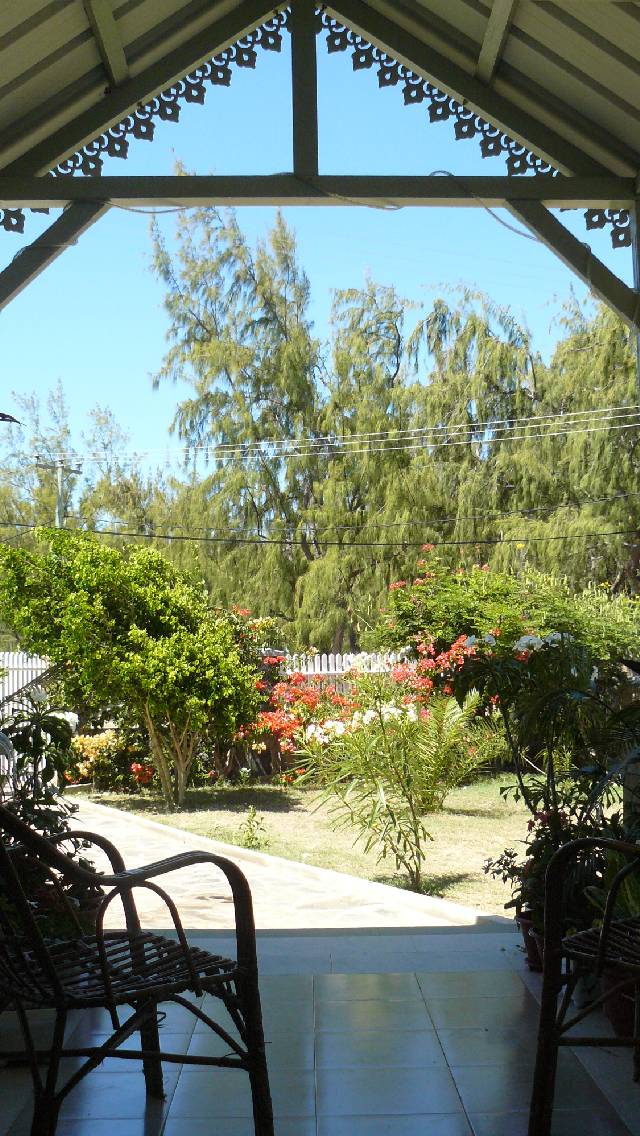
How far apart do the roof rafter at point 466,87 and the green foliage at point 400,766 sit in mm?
3682

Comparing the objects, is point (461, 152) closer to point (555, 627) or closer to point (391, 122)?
point (391, 122)

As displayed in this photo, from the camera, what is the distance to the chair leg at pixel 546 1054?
7.47ft

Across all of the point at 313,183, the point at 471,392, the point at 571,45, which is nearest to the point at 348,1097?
the point at 313,183

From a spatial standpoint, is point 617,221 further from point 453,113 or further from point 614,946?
point 614,946


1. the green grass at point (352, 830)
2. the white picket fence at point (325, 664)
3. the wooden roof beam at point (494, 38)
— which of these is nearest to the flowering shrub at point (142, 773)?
the green grass at point (352, 830)

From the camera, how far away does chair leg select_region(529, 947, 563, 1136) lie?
228cm

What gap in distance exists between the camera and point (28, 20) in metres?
3.34

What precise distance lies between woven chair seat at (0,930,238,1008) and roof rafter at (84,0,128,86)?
284cm

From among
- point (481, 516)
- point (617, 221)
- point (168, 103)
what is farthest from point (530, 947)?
point (481, 516)

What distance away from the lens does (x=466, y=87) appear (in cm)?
397

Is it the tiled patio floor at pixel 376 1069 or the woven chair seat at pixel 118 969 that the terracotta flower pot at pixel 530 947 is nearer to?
the tiled patio floor at pixel 376 1069

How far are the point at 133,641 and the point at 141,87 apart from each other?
6.23 meters

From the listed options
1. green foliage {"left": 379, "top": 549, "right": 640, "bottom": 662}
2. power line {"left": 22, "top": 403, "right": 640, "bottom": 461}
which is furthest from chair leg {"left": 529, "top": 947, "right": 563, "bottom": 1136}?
power line {"left": 22, "top": 403, "right": 640, "bottom": 461}

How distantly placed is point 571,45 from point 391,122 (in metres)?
16.1
